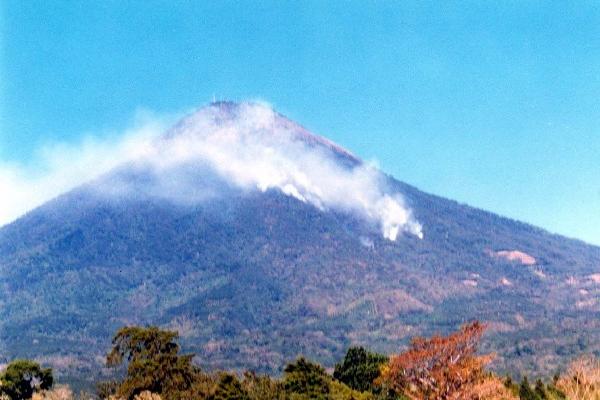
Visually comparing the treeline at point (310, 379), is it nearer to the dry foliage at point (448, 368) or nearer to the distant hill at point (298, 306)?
the dry foliage at point (448, 368)

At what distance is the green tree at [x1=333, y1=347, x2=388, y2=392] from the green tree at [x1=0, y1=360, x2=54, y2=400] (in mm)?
15926

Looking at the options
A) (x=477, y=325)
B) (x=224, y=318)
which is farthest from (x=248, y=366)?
(x=477, y=325)

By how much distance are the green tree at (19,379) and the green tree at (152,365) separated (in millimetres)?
4609

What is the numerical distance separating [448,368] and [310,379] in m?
14.0

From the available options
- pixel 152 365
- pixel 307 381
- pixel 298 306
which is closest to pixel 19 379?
pixel 152 365

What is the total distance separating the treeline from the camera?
85.8ft

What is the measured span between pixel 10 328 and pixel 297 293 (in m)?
56.8

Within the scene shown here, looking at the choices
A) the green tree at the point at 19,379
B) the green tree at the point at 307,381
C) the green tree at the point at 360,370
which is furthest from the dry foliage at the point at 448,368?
the green tree at the point at 19,379

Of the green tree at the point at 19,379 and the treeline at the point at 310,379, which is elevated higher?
the treeline at the point at 310,379

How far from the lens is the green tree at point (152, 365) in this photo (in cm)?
3603

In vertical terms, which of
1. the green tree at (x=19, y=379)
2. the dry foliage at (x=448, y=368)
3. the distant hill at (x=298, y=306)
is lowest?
the green tree at (x=19, y=379)

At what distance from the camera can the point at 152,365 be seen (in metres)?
36.8

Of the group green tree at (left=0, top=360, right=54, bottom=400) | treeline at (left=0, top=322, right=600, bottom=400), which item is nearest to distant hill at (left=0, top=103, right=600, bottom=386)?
treeline at (left=0, top=322, right=600, bottom=400)

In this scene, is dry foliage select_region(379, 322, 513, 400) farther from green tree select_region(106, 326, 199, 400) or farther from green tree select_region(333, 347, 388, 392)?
green tree select_region(333, 347, 388, 392)
